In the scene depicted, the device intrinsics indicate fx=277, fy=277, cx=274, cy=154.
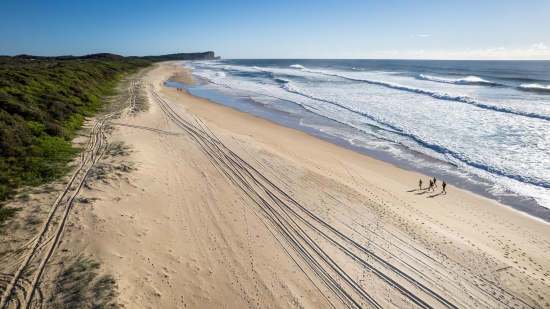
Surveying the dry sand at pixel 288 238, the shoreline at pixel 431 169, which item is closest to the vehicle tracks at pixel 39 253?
the dry sand at pixel 288 238

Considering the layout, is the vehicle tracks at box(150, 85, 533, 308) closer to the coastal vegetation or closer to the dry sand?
the dry sand

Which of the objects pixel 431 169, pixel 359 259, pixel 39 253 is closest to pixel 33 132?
pixel 39 253

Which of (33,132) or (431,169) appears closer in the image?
(33,132)

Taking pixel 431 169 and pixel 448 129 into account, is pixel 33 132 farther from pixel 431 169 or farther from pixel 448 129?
pixel 448 129

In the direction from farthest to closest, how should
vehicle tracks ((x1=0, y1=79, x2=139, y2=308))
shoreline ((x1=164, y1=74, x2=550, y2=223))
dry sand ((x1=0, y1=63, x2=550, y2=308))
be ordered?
shoreline ((x1=164, y1=74, x2=550, y2=223)), dry sand ((x1=0, y1=63, x2=550, y2=308)), vehicle tracks ((x1=0, y1=79, x2=139, y2=308))

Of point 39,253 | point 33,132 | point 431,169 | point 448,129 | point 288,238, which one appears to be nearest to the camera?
point 39,253

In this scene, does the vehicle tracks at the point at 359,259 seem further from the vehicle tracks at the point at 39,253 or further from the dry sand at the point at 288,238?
the vehicle tracks at the point at 39,253

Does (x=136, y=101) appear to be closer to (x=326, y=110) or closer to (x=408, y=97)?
(x=326, y=110)

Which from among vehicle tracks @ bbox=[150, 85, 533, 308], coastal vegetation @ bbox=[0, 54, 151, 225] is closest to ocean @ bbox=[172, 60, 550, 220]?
vehicle tracks @ bbox=[150, 85, 533, 308]
